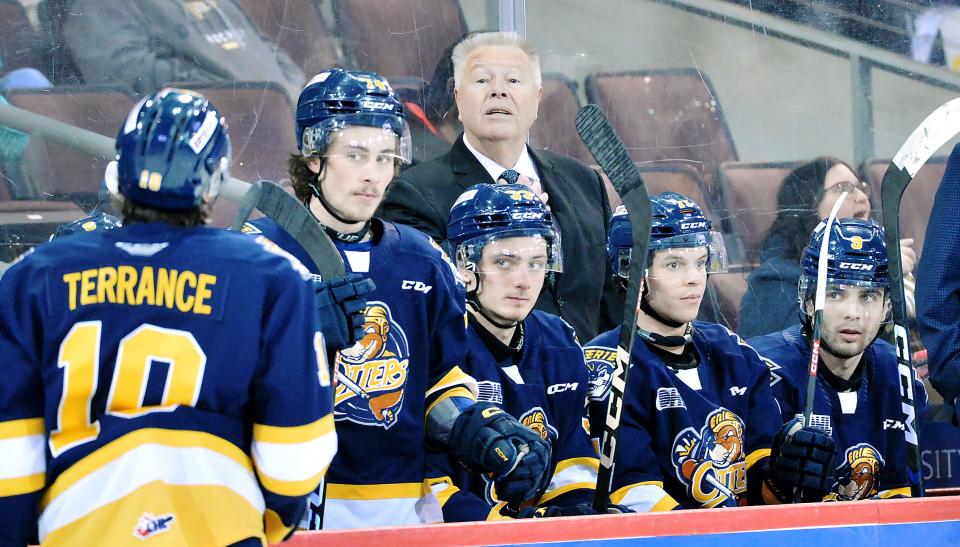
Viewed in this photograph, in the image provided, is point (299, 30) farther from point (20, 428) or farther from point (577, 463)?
point (20, 428)

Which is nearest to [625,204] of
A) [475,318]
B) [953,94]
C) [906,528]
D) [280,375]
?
[475,318]

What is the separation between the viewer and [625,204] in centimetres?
244

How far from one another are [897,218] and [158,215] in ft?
5.37

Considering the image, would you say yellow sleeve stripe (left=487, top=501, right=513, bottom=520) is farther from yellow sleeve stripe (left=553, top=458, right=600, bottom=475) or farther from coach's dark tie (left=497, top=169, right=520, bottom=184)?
coach's dark tie (left=497, top=169, right=520, bottom=184)

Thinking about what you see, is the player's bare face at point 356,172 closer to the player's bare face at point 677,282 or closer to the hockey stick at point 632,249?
the hockey stick at point 632,249

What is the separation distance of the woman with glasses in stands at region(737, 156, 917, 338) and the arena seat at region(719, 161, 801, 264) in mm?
22

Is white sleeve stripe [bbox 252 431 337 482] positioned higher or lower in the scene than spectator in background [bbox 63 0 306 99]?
lower

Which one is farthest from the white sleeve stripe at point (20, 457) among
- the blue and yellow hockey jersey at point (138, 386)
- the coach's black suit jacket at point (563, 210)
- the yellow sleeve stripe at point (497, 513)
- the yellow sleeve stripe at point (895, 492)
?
the yellow sleeve stripe at point (895, 492)

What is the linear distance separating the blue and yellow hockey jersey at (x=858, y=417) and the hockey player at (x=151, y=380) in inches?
59.5

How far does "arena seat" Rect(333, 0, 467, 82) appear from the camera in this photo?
3303 mm

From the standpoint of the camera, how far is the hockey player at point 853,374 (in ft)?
8.95

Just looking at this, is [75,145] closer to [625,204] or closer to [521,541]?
[625,204]

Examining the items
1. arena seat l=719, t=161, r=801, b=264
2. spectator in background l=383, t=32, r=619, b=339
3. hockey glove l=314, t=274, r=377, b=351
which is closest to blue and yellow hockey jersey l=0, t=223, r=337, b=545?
hockey glove l=314, t=274, r=377, b=351

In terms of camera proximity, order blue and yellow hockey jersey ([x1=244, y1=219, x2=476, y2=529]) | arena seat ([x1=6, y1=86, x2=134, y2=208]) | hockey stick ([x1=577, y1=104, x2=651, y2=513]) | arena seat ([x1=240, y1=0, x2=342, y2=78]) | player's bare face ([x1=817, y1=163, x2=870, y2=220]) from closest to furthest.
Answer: blue and yellow hockey jersey ([x1=244, y1=219, x2=476, y2=529])
hockey stick ([x1=577, y1=104, x2=651, y2=513])
arena seat ([x1=6, y1=86, x2=134, y2=208])
arena seat ([x1=240, y1=0, x2=342, y2=78])
player's bare face ([x1=817, y1=163, x2=870, y2=220])
